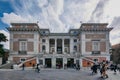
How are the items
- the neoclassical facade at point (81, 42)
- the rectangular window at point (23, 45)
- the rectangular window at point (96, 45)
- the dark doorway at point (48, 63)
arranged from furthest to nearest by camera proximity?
the dark doorway at point (48, 63)
the rectangular window at point (96, 45)
the rectangular window at point (23, 45)
the neoclassical facade at point (81, 42)

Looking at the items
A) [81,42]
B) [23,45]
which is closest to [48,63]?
[23,45]

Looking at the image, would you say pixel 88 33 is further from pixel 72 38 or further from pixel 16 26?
pixel 16 26

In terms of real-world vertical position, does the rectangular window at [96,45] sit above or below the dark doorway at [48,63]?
above

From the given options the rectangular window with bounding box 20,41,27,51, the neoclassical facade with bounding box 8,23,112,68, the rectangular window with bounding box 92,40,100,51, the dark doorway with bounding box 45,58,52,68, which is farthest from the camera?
the dark doorway with bounding box 45,58,52,68

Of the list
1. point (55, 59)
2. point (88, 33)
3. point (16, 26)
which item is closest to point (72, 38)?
point (88, 33)

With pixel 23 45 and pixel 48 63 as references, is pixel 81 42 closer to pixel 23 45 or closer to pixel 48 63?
pixel 48 63

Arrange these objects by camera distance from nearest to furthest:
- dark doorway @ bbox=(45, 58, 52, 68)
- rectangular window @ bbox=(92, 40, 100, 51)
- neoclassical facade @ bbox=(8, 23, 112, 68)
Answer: neoclassical facade @ bbox=(8, 23, 112, 68) → rectangular window @ bbox=(92, 40, 100, 51) → dark doorway @ bbox=(45, 58, 52, 68)

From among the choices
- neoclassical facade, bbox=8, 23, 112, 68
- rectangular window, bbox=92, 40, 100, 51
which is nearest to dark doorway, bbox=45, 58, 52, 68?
neoclassical facade, bbox=8, 23, 112, 68

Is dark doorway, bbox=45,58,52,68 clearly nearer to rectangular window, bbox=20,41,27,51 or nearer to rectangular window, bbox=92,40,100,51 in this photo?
rectangular window, bbox=20,41,27,51

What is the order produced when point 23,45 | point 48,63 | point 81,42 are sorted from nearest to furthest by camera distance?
point 23,45 → point 81,42 → point 48,63

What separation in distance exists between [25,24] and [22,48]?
6889mm

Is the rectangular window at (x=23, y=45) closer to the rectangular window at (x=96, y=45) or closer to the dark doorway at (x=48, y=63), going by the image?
the dark doorway at (x=48, y=63)

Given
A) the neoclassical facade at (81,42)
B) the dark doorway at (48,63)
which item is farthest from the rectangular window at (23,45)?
the dark doorway at (48,63)

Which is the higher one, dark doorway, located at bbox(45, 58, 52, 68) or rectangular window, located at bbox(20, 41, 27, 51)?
rectangular window, located at bbox(20, 41, 27, 51)
